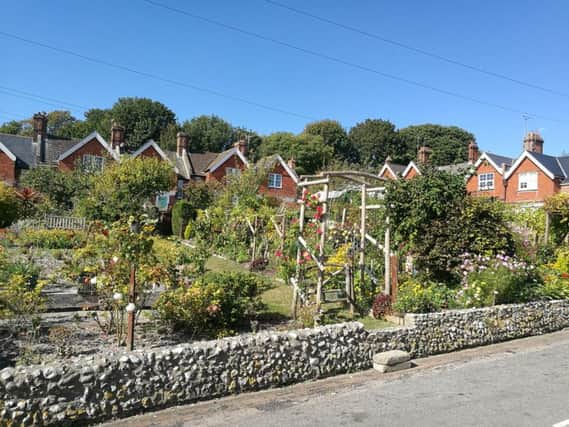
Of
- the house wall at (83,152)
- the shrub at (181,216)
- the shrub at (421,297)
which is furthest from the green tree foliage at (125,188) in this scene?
the shrub at (421,297)

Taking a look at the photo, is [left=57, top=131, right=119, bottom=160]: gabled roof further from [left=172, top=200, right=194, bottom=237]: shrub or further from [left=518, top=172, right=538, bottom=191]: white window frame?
[left=518, top=172, right=538, bottom=191]: white window frame

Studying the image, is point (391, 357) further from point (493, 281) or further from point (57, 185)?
point (57, 185)

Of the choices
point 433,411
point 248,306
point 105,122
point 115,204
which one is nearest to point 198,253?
point 248,306

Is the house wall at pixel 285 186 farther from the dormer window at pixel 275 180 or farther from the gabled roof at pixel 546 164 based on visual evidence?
the gabled roof at pixel 546 164

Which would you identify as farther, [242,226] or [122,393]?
[242,226]

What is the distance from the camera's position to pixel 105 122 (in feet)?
169

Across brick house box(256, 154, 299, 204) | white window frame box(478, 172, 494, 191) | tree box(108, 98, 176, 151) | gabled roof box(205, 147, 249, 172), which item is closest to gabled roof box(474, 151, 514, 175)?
white window frame box(478, 172, 494, 191)

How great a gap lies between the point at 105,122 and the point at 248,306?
159 feet

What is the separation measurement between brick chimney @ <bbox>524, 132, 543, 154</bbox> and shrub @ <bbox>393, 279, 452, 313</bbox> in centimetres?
2943

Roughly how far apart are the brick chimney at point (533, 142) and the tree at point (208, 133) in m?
37.4

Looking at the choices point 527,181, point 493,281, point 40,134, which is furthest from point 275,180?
point 493,281

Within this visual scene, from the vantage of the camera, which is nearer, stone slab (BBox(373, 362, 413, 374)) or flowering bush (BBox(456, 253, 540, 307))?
stone slab (BBox(373, 362, 413, 374))

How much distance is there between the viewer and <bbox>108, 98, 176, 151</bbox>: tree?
53.9m

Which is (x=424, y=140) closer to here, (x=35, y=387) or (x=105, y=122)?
(x=105, y=122)
